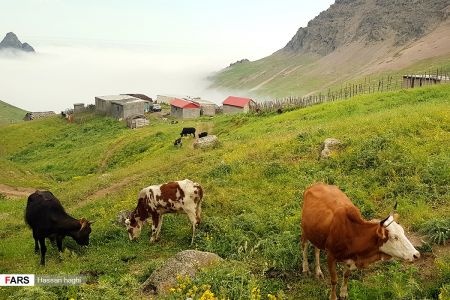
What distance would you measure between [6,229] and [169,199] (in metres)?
9.85

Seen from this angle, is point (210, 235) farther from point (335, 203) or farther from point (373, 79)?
point (373, 79)

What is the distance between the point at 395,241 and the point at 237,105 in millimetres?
76952

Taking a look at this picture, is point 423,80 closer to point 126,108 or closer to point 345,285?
point 345,285

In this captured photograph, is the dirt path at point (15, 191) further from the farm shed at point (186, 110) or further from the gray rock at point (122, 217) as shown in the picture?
the farm shed at point (186, 110)

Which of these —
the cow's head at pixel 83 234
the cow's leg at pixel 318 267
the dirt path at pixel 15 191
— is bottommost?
the dirt path at pixel 15 191

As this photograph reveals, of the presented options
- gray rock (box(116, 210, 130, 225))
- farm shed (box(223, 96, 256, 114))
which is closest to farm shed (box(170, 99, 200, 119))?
farm shed (box(223, 96, 256, 114))

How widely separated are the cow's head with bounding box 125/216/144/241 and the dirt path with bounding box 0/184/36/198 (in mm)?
18829

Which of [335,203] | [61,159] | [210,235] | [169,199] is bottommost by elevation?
[61,159]

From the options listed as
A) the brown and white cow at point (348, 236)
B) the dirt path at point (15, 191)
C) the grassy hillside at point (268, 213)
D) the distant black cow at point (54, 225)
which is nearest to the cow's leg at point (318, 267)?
the brown and white cow at point (348, 236)

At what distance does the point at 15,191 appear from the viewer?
3228 centimetres

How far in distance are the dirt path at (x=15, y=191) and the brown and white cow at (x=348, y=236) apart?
26802 millimetres

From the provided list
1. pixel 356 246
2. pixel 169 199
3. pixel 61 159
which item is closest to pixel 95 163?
pixel 61 159

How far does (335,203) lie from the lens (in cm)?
1027

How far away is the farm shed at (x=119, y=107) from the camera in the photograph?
8322cm
